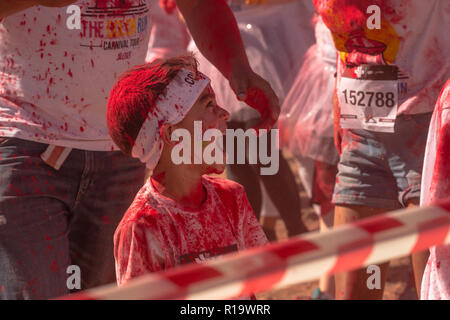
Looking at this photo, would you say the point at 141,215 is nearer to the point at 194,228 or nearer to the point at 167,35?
the point at 194,228

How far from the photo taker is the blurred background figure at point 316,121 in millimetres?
4805

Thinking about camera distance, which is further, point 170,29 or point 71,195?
point 170,29

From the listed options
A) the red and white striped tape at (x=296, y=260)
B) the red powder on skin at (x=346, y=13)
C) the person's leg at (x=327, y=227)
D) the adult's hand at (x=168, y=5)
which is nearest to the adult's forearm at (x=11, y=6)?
the red and white striped tape at (x=296, y=260)

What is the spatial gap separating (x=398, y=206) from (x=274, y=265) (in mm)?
1966

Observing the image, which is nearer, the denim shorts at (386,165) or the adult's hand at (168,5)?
the denim shorts at (386,165)

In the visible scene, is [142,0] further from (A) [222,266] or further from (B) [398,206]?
(A) [222,266]

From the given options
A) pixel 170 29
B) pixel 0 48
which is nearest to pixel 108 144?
pixel 0 48

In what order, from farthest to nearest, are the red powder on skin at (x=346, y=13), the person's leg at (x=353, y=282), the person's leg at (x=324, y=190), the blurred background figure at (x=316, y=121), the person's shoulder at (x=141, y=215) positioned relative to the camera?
the blurred background figure at (x=316, y=121) → the person's leg at (x=324, y=190) → the person's leg at (x=353, y=282) → the red powder on skin at (x=346, y=13) → the person's shoulder at (x=141, y=215)

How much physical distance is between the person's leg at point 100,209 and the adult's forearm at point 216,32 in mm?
413

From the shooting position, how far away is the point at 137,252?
239 cm

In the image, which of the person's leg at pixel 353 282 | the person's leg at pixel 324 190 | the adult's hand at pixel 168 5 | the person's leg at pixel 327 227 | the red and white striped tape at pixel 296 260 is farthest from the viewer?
the adult's hand at pixel 168 5

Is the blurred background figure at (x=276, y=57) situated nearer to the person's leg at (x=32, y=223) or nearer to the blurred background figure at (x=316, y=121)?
the blurred background figure at (x=316, y=121)

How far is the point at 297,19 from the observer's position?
539 centimetres

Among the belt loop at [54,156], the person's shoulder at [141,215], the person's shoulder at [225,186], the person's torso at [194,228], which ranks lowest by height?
the person's torso at [194,228]
